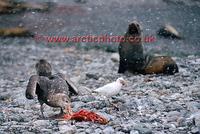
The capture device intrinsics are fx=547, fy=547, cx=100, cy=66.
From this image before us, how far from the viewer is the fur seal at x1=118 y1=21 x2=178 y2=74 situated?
10.7 m

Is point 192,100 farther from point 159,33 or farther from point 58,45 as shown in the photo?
point 58,45

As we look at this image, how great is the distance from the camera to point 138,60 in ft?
37.0

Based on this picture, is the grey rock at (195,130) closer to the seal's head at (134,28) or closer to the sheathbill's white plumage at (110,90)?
the sheathbill's white plumage at (110,90)

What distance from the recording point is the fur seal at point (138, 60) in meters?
10.7

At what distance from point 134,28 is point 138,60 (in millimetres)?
680

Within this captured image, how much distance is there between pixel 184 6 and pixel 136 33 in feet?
22.8

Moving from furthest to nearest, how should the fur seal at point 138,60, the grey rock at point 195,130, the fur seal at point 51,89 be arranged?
A: the fur seal at point 138,60, the fur seal at point 51,89, the grey rock at point 195,130

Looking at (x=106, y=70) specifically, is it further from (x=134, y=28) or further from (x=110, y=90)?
(x=110, y=90)

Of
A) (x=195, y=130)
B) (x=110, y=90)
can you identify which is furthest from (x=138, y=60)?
(x=195, y=130)

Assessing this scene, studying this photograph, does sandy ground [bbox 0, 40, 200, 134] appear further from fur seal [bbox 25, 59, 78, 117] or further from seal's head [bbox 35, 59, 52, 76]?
seal's head [bbox 35, 59, 52, 76]

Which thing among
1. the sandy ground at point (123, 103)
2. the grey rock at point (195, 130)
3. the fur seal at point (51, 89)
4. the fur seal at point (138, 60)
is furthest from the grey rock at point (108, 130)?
the fur seal at point (138, 60)

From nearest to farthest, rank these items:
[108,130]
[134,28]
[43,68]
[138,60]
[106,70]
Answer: [108,130] < [43,68] < [134,28] < [138,60] < [106,70]


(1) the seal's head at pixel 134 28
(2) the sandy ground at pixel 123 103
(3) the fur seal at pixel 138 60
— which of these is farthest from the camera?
(1) the seal's head at pixel 134 28

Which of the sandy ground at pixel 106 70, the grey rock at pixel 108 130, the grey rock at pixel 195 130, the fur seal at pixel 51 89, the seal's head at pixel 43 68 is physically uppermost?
the seal's head at pixel 43 68
